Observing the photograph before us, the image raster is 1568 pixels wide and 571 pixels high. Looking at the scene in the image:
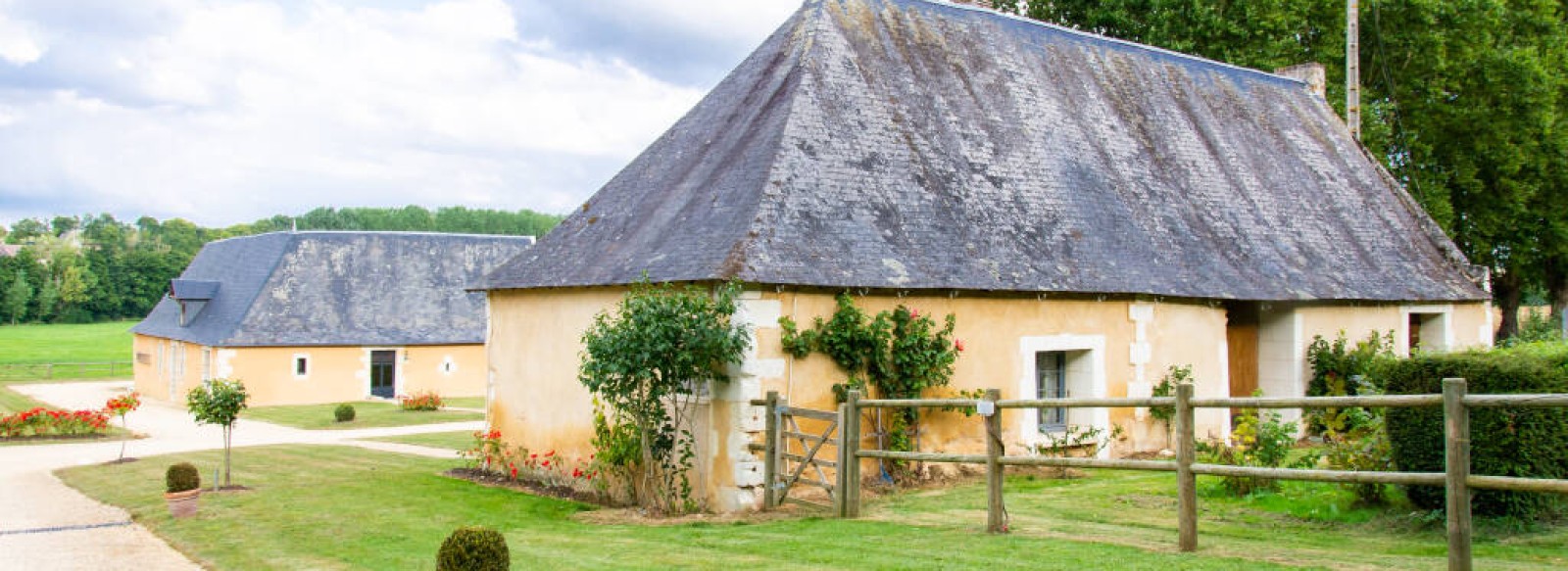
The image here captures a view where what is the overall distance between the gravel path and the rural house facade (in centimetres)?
464

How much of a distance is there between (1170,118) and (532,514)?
11.9m

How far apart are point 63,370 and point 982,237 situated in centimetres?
4509

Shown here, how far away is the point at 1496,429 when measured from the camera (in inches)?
301

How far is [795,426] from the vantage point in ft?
36.2

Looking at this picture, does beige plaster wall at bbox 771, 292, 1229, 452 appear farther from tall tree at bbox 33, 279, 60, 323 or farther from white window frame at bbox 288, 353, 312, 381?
tall tree at bbox 33, 279, 60, 323

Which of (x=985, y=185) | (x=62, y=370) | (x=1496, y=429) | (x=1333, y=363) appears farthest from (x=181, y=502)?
(x=62, y=370)

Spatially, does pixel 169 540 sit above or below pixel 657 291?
below

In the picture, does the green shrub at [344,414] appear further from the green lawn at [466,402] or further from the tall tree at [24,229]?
the tall tree at [24,229]

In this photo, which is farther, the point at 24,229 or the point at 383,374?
the point at 24,229

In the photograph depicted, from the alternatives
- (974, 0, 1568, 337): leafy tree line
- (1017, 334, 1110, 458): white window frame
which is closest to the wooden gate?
(1017, 334, 1110, 458): white window frame

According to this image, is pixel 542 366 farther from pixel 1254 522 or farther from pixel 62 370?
pixel 62 370

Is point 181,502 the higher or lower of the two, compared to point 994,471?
lower

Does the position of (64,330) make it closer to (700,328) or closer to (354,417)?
(354,417)

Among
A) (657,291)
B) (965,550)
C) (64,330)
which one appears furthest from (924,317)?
(64,330)
